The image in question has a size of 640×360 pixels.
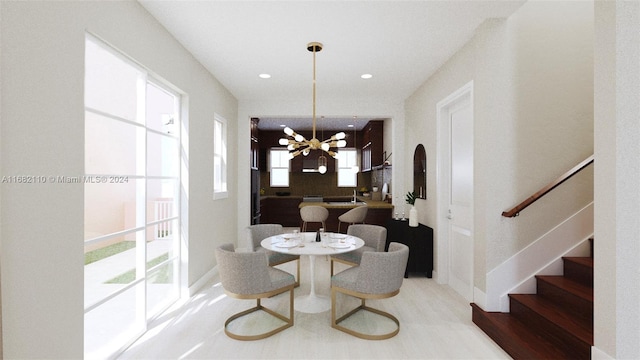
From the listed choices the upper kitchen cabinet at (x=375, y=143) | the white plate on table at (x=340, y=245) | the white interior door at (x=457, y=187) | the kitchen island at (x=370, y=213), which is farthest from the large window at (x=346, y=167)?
the white plate on table at (x=340, y=245)

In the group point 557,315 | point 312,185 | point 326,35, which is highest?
point 326,35

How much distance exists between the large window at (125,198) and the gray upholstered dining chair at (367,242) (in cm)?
192

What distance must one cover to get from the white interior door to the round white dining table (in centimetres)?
137

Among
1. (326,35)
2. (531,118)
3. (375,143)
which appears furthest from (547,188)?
(375,143)

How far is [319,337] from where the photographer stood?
2.57 meters

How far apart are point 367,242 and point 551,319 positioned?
1869 mm

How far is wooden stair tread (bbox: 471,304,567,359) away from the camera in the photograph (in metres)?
2.07

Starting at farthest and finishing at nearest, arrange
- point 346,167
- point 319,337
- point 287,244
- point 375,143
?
point 346,167, point 375,143, point 287,244, point 319,337

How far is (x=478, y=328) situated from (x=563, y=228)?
1192mm

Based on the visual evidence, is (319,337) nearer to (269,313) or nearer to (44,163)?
(269,313)

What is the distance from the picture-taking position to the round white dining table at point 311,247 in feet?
9.25

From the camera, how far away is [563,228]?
2.69m

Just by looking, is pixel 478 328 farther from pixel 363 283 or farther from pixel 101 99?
pixel 101 99

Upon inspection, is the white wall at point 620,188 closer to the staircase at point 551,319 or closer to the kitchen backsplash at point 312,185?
the staircase at point 551,319
